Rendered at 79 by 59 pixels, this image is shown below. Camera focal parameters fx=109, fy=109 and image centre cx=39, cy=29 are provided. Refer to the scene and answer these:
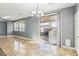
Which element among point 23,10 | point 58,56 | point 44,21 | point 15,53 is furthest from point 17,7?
point 58,56

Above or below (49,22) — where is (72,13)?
above

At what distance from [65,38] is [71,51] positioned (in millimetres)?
262

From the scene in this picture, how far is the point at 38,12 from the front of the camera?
2105mm

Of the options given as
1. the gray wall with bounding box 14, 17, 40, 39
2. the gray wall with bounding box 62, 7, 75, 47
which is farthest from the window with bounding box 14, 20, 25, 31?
the gray wall with bounding box 62, 7, 75, 47

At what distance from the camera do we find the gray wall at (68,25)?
203 centimetres

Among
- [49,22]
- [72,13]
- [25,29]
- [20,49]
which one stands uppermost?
[72,13]

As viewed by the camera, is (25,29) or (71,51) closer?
(71,51)

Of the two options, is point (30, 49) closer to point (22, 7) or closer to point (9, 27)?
point (9, 27)

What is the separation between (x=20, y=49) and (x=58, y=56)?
73cm

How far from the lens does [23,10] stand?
6.85 ft

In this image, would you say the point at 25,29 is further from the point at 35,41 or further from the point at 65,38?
the point at 65,38

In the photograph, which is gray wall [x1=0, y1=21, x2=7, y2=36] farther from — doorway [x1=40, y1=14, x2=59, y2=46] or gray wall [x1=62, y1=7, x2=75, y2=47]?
gray wall [x1=62, y1=7, x2=75, y2=47]

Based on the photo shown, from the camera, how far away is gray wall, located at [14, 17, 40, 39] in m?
2.14

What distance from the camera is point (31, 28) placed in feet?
7.22
